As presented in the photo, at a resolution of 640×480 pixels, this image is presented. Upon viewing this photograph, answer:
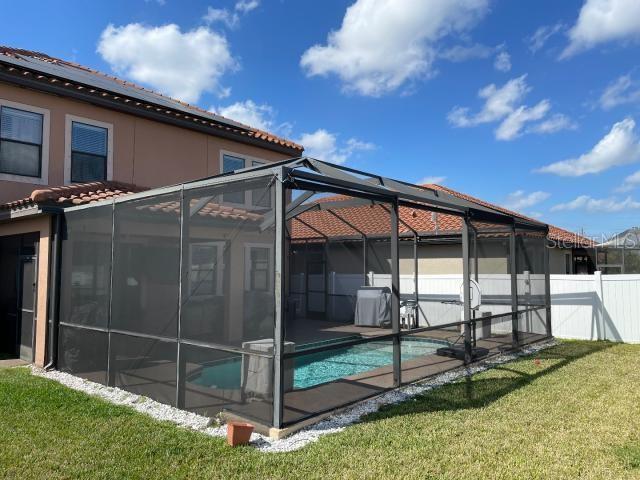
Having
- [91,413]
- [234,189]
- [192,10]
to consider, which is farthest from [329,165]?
Result: [192,10]

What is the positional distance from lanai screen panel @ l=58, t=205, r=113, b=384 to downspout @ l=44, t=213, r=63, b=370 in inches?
2.9

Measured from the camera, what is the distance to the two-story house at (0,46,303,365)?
8.31 meters

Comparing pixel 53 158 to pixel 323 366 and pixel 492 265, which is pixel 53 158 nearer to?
pixel 323 366

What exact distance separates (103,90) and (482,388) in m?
9.82

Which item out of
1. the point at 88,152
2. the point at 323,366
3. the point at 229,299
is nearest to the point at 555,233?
the point at 323,366

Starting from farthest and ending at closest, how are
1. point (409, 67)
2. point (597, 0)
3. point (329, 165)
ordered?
point (409, 67) → point (597, 0) → point (329, 165)

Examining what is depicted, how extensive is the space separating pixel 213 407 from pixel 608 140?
2466 cm

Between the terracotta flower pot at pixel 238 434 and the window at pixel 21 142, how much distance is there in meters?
7.76

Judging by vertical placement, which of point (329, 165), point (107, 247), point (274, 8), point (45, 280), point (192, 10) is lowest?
point (45, 280)

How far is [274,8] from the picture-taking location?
42.2ft

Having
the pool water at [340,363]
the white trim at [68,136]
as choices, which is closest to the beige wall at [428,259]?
the pool water at [340,363]

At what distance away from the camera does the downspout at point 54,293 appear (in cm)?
785

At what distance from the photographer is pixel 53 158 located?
385 inches

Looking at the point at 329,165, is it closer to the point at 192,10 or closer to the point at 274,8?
the point at 192,10
